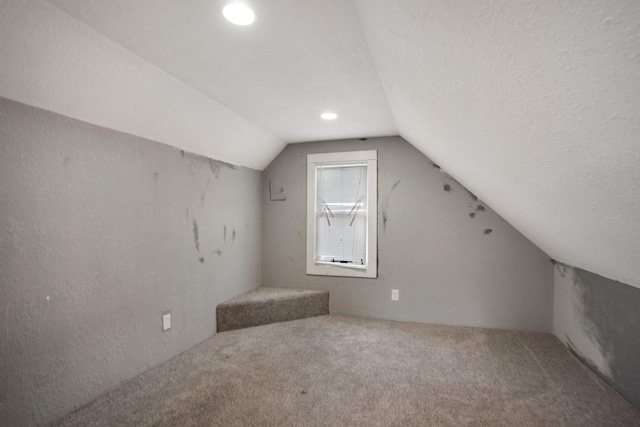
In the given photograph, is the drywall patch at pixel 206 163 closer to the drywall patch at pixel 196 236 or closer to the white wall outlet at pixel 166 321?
the drywall patch at pixel 196 236

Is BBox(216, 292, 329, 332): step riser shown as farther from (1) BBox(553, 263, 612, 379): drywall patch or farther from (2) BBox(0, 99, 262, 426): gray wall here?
(1) BBox(553, 263, 612, 379): drywall patch

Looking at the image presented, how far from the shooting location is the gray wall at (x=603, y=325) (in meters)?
1.82

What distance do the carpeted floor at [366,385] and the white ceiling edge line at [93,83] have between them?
5.48ft

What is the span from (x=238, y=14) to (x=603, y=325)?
9.45ft

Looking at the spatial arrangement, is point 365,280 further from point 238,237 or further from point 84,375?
point 84,375

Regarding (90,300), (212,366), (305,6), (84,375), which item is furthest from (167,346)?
(305,6)

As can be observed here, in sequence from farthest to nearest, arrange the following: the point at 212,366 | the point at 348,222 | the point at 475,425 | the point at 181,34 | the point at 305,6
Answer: the point at 348,222, the point at 212,366, the point at 475,425, the point at 181,34, the point at 305,6

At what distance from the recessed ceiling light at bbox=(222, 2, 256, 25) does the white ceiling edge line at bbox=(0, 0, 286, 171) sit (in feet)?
2.15

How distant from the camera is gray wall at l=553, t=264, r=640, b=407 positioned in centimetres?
182

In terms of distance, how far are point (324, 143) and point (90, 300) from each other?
258 centimetres

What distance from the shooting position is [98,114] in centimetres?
178

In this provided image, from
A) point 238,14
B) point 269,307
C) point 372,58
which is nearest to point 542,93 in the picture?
point 372,58

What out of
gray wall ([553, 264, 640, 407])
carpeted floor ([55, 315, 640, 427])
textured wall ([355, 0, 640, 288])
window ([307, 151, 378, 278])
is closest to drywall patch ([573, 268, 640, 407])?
gray wall ([553, 264, 640, 407])

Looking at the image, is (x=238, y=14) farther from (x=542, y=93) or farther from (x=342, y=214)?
(x=342, y=214)
